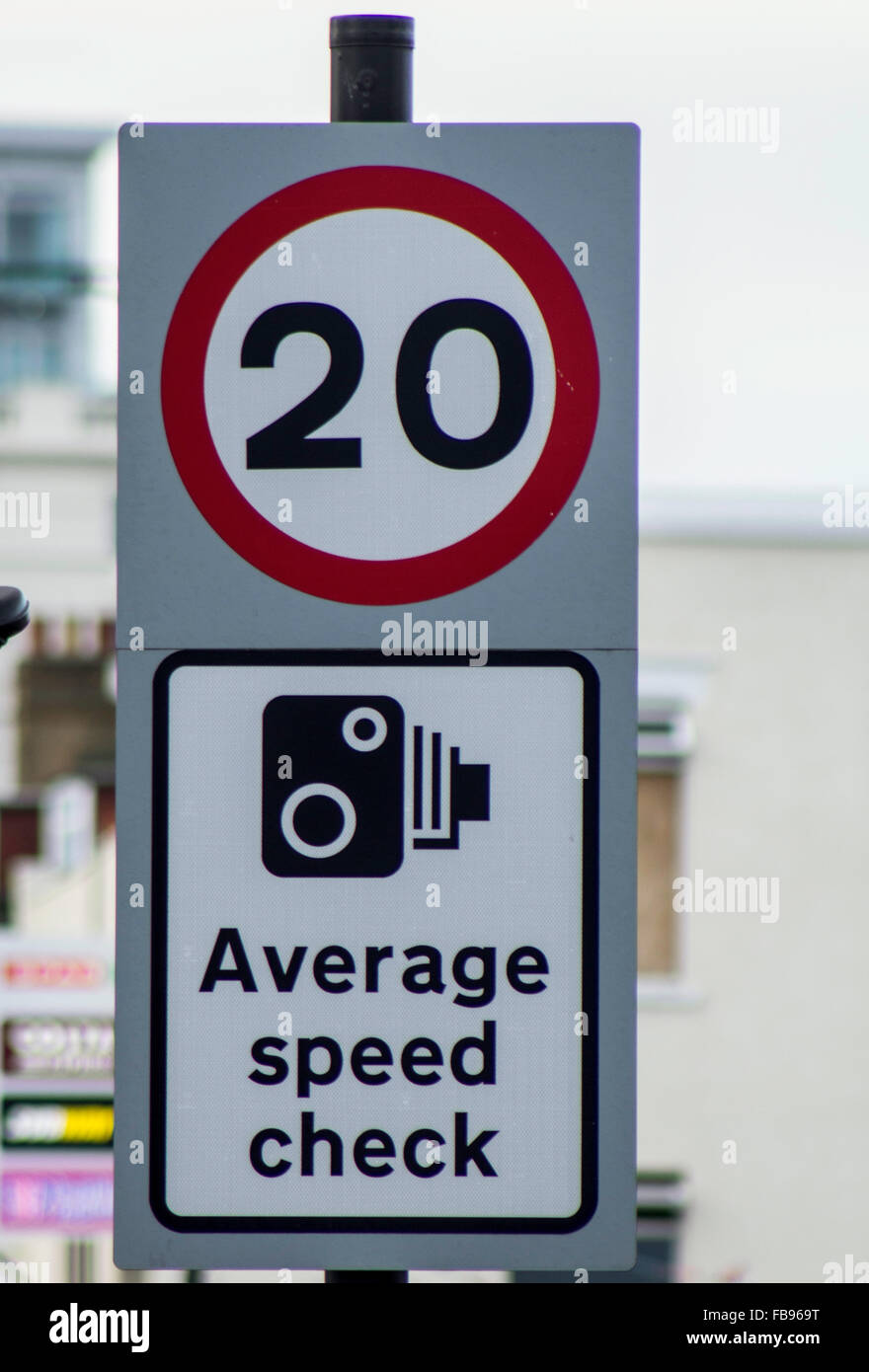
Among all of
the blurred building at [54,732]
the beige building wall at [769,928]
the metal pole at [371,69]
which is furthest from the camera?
the blurred building at [54,732]

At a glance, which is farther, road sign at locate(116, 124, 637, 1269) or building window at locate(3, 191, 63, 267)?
building window at locate(3, 191, 63, 267)

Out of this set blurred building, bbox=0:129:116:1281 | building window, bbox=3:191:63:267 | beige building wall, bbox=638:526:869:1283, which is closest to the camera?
beige building wall, bbox=638:526:869:1283

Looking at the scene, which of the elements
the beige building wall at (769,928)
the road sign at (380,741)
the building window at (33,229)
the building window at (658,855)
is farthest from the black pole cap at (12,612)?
the building window at (33,229)

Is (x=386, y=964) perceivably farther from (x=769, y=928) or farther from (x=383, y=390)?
(x=769, y=928)

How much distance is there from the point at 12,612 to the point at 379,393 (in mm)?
381

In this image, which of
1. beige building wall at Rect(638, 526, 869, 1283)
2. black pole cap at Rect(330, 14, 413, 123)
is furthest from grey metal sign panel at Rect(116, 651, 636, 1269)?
beige building wall at Rect(638, 526, 869, 1283)

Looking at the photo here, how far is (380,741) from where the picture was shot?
1662 mm

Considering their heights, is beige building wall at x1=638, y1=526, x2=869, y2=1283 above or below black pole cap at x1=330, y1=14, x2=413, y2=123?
below

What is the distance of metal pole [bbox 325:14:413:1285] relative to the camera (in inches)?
69.5

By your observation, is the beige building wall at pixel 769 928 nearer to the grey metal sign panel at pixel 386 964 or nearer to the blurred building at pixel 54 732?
the blurred building at pixel 54 732

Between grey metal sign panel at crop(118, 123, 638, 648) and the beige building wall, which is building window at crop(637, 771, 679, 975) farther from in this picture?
grey metal sign panel at crop(118, 123, 638, 648)

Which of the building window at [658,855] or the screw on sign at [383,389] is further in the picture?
the building window at [658,855]

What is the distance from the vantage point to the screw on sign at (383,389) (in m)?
1.68

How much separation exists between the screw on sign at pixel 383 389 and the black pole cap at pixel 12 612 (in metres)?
0.18
